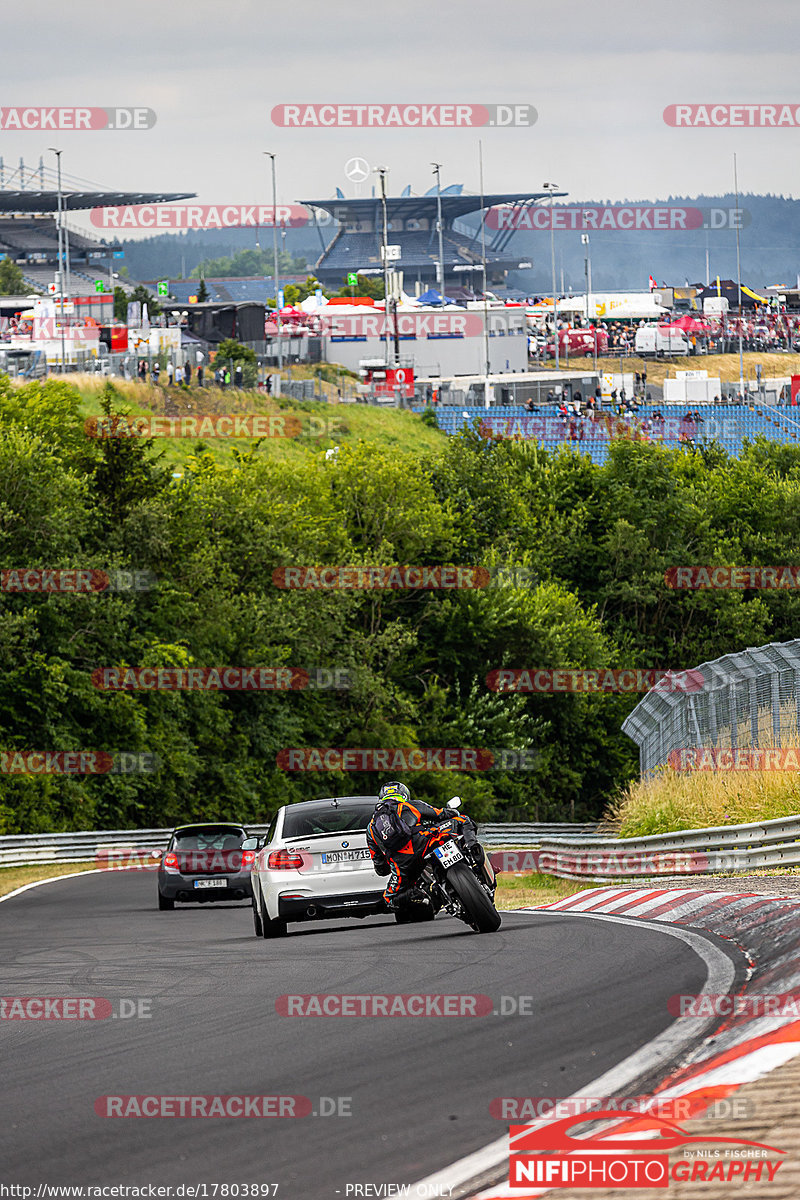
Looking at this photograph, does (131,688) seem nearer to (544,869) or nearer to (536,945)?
(544,869)

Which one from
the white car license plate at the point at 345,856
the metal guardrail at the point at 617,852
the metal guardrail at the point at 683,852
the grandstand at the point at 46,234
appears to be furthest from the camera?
the grandstand at the point at 46,234

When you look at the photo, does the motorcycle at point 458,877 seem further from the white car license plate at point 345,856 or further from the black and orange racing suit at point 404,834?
the white car license plate at point 345,856

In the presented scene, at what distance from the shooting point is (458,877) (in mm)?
12211

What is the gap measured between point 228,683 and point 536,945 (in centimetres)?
3432

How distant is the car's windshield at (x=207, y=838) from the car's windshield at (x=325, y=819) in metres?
5.97

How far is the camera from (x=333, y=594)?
49.3 m

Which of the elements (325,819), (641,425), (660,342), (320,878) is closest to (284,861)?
(320,878)

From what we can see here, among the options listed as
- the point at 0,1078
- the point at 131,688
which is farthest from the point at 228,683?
the point at 0,1078

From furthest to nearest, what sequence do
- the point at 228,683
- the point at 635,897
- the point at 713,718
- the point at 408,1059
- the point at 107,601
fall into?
the point at 228,683
the point at 107,601
the point at 713,718
the point at 635,897
the point at 408,1059

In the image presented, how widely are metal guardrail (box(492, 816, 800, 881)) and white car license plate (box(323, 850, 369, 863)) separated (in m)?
4.43

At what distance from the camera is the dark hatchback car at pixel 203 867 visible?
66.9 ft

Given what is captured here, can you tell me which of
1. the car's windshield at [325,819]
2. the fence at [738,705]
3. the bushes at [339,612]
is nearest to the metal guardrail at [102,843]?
the bushes at [339,612]

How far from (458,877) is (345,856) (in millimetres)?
2033

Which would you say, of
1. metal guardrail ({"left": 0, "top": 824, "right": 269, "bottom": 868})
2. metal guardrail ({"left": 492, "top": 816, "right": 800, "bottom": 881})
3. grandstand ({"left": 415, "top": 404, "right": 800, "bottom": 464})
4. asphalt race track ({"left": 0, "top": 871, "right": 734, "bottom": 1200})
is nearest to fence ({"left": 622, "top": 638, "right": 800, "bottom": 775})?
metal guardrail ({"left": 492, "top": 816, "right": 800, "bottom": 881})
